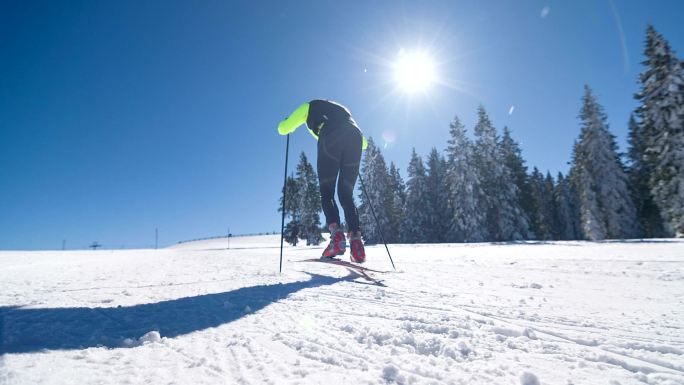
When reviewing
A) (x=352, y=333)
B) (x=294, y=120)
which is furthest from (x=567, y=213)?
(x=352, y=333)

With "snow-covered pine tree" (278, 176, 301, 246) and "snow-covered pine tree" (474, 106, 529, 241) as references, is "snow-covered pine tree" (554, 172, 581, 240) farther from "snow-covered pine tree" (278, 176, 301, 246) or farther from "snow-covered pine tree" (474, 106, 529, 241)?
"snow-covered pine tree" (278, 176, 301, 246)

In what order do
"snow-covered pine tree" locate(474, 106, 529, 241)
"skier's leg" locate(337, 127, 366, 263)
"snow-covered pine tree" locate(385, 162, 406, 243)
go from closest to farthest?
"skier's leg" locate(337, 127, 366, 263)
"snow-covered pine tree" locate(474, 106, 529, 241)
"snow-covered pine tree" locate(385, 162, 406, 243)

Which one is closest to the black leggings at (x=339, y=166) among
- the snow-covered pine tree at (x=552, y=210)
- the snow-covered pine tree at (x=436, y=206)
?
the snow-covered pine tree at (x=436, y=206)

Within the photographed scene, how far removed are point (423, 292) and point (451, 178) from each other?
106 ft

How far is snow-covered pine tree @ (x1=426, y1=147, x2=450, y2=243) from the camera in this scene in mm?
37688

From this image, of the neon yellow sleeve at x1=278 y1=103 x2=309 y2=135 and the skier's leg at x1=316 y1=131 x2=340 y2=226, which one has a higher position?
the neon yellow sleeve at x1=278 y1=103 x2=309 y2=135

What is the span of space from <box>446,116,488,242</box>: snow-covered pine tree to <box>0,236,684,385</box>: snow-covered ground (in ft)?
96.4

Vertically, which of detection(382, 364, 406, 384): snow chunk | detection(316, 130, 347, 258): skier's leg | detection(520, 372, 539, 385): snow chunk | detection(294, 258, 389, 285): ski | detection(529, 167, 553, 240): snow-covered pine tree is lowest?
detection(382, 364, 406, 384): snow chunk

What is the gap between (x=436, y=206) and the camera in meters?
39.6

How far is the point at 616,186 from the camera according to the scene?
26.4 m

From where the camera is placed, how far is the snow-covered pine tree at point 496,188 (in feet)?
95.8

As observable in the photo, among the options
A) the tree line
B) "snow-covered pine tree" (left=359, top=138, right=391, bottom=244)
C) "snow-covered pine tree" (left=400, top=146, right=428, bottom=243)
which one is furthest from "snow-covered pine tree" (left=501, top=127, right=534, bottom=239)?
"snow-covered pine tree" (left=359, top=138, right=391, bottom=244)

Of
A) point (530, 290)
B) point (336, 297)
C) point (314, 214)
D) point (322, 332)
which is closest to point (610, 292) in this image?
point (530, 290)

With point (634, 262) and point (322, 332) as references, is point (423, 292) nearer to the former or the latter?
point (322, 332)
